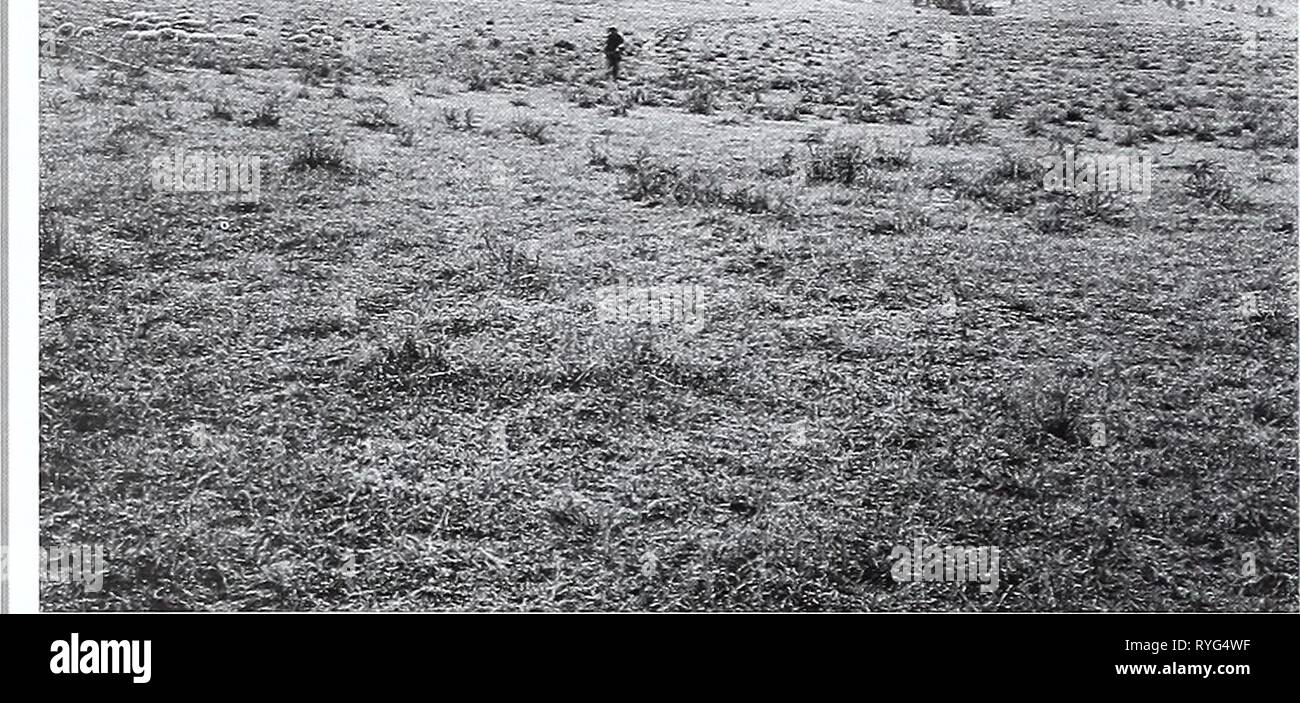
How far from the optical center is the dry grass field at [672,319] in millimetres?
3588

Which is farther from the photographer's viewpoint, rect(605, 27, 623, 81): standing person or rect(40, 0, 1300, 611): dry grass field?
rect(605, 27, 623, 81): standing person

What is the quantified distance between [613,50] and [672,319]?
842 millimetres

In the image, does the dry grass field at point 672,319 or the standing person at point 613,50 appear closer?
the dry grass field at point 672,319

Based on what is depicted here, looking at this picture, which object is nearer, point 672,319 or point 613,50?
point 672,319

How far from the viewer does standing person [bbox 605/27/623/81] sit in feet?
A: 13.0

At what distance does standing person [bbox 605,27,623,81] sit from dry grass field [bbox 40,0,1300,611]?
0.04 m

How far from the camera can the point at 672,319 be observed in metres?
3.78

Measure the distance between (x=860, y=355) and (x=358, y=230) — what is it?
1461 millimetres

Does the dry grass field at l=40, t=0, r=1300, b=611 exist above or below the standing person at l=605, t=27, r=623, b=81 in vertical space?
below

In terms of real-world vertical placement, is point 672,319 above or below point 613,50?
below

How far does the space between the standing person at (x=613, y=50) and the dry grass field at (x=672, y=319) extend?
0.04 meters
